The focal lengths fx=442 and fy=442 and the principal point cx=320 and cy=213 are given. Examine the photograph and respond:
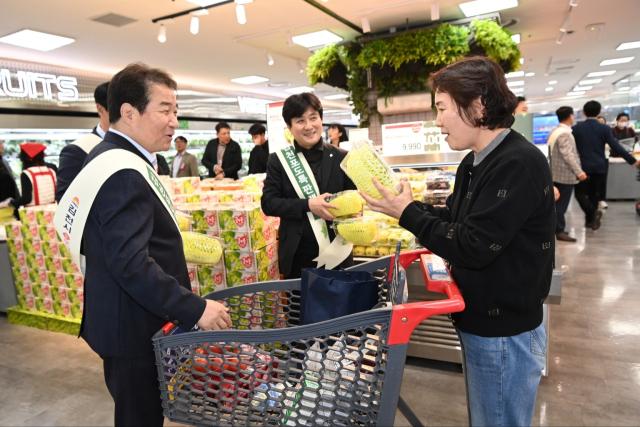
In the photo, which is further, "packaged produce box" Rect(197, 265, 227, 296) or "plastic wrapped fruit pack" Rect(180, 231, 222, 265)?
"packaged produce box" Rect(197, 265, 227, 296)

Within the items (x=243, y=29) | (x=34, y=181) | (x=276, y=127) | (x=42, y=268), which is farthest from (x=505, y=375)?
(x=243, y=29)

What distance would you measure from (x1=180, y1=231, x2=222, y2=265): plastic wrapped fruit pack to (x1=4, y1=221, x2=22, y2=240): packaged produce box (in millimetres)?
3430

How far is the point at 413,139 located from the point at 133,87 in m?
2.56

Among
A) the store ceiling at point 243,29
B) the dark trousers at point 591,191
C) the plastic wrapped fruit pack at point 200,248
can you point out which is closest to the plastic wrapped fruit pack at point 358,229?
the plastic wrapped fruit pack at point 200,248

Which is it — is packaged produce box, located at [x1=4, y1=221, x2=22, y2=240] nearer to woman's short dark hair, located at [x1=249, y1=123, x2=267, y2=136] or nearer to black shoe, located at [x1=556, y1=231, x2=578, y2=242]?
woman's short dark hair, located at [x1=249, y1=123, x2=267, y2=136]

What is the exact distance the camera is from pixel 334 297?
1.31 metres

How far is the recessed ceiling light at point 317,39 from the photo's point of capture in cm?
789

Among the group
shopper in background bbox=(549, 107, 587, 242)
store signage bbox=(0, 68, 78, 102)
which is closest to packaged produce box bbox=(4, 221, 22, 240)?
store signage bbox=(0, 68, 78, 102)

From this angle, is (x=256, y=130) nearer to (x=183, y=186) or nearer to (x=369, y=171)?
(x=183, y=186)

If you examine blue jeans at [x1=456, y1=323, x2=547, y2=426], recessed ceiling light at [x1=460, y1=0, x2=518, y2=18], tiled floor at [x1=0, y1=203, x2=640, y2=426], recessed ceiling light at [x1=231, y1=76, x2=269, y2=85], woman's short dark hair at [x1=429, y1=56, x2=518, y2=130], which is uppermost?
recessed ceiling light at [x1=460, y1=0, x2=518, y2=18]

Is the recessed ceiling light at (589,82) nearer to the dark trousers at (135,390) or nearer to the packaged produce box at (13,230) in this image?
the packaged produce box at (13,230)

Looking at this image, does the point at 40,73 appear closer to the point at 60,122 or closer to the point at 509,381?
the point at 60,122

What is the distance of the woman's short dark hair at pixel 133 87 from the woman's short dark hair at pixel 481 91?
3.21 feet

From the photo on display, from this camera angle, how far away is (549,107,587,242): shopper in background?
6.64m
